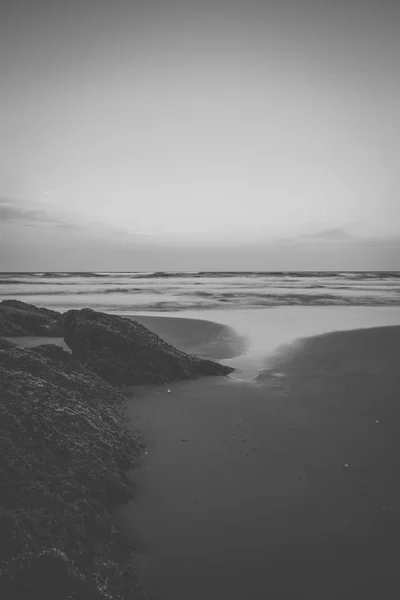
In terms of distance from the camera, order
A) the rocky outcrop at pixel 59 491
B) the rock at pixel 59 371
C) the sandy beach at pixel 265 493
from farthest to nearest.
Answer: the rock at pixel 59 371
the sandy beach at pixel 265 493
the rocky outcrop at pixel 59 491

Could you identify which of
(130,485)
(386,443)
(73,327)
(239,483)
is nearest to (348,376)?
(386,443)

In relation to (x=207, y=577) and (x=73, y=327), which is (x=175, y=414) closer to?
(x=207, y=577)

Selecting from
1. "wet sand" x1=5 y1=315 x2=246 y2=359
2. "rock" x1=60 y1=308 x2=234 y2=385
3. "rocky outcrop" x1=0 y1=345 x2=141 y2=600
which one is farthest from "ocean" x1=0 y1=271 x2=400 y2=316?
"rocky outcrop" x1=0 y1=345 x2=141 y2=600

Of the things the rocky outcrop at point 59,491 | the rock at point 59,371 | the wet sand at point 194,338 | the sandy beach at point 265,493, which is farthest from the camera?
the wet sand at point 194,338

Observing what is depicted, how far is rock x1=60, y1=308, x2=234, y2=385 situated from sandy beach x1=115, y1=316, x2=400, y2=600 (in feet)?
1.17

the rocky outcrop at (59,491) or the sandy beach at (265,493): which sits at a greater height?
the rocky outcrop at (59,491)

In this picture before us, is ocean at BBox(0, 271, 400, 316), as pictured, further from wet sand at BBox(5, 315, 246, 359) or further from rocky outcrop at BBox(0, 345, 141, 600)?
rocky outcrop at BBox(0, 345, 141, 600)

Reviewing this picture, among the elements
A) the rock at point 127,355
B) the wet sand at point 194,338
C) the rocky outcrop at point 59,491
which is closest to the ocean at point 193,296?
the wet sand at point 194,338

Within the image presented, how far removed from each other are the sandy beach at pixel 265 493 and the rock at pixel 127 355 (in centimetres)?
36

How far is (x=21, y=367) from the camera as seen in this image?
13.3 ft

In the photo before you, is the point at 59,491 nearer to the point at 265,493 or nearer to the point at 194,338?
the point at 265,493

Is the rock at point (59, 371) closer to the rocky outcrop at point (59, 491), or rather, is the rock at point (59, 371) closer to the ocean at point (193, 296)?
the rocky outcrop at point (59, 491)

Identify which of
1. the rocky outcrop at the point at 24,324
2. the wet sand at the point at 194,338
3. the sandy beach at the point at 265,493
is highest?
the rocky outcrop at the point at 24,324

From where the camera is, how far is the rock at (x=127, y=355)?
5.81 meters
